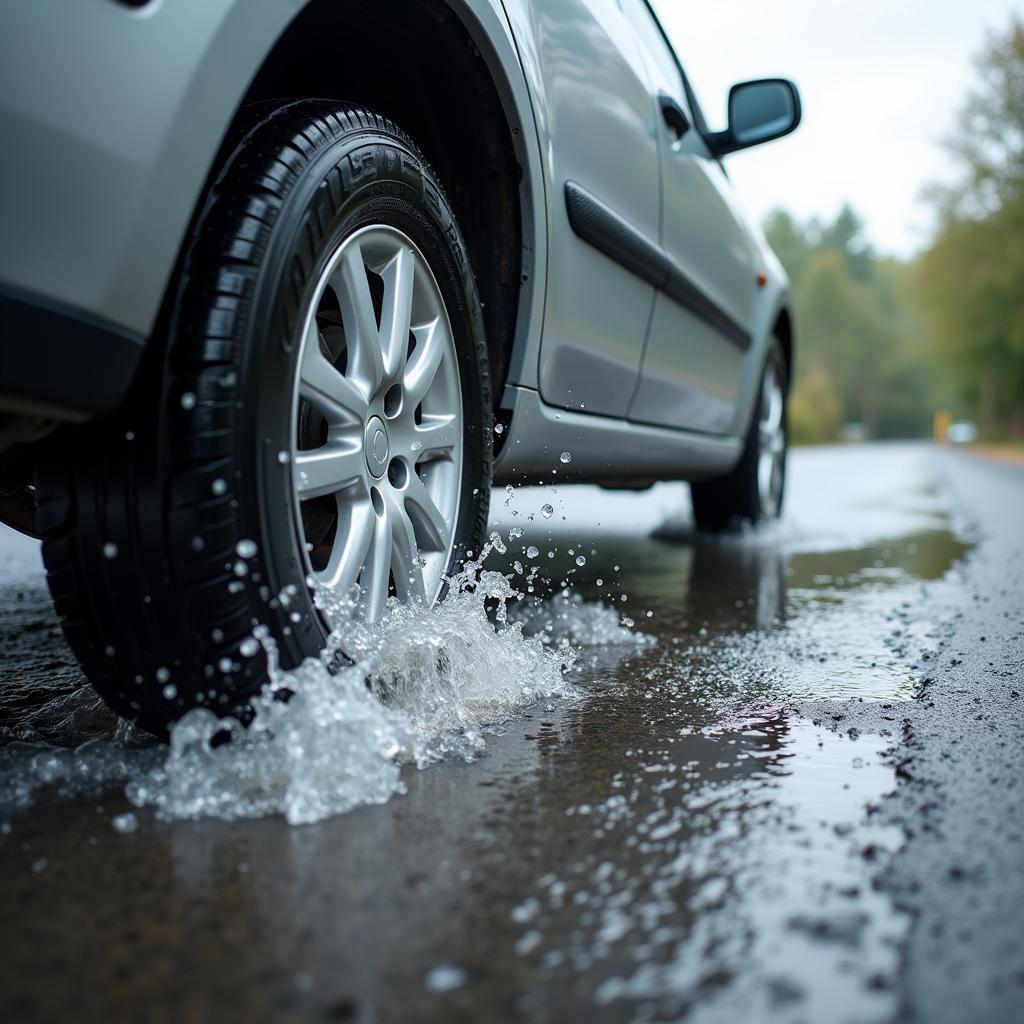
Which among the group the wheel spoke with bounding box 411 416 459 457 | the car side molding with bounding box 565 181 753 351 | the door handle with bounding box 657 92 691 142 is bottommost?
the wheel spoke with bounding box 411 416 459 457

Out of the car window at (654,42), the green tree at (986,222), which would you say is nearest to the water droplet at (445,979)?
the car window at (654,42)

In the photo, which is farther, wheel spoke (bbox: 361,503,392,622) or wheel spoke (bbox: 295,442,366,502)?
wheel spoke (bbox: 361,503,392,622)

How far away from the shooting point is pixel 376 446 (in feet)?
6.16

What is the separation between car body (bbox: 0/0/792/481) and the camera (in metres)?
1.19

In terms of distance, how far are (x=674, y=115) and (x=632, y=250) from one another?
27.0 inches

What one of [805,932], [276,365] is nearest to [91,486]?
[276,365]

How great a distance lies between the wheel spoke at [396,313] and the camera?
1.92 meters

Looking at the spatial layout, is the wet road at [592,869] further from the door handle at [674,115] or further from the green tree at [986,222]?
the green tree at [986,222]

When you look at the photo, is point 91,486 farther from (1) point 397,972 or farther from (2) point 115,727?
(1) point 397,972

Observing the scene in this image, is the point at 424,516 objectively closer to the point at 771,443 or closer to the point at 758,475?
the point at 758,475

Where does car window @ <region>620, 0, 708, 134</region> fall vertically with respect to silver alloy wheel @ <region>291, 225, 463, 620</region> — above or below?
above

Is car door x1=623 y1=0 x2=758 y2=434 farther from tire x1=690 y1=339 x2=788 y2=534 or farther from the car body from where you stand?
tire x1=690 y1=339 x2=788 y2=534

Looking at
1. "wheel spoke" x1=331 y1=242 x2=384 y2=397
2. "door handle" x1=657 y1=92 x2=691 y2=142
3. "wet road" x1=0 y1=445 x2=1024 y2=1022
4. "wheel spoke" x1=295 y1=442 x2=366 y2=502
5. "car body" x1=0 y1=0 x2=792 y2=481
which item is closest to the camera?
"wet road" x1=0 y1=445 x2=1024 y2=1022

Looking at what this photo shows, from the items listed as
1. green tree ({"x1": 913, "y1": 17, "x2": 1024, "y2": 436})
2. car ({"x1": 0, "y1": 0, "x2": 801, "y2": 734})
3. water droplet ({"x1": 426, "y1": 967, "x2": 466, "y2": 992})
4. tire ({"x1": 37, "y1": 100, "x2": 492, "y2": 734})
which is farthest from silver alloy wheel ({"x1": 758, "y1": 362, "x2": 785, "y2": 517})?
green tree ({"x1": 913, "y1": 17, "x2": 1024, "y2": 436})
